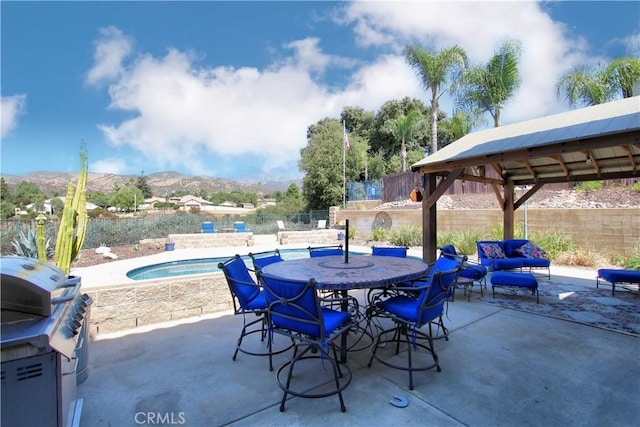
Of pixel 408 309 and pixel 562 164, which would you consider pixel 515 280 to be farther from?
pixel 562 164

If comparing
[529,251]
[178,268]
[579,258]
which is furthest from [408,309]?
[579,258]

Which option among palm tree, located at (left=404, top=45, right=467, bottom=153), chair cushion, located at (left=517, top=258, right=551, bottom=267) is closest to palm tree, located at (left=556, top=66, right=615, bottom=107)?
palm tree, located at (left=404, top=45, right=467, bottom=153)

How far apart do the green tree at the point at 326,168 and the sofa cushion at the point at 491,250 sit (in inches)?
626

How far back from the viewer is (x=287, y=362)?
3127mm

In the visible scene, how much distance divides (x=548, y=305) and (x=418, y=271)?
3.26 meters

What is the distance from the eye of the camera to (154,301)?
4289mm

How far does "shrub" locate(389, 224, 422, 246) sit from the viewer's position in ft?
39.5

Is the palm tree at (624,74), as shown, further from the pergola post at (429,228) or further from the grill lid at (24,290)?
the grill lid at (24,290)

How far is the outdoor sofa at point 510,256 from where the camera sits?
6578 mm

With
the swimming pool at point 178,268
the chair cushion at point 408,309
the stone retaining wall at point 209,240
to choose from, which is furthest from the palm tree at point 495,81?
the chair cushion at point 408,309

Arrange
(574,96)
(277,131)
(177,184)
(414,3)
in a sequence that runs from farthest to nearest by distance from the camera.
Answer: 1. (177,184)
2. (277,131)
3. (574,96)
4. (414,3)

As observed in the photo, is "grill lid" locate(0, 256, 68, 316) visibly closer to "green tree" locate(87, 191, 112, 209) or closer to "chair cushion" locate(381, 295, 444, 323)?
"chair cushion" locate(381, 295, 444, 323)

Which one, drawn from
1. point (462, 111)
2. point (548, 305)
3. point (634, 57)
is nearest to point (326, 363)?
point (548, 305)

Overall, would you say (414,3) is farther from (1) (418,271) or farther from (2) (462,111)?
(2) (462,111)
